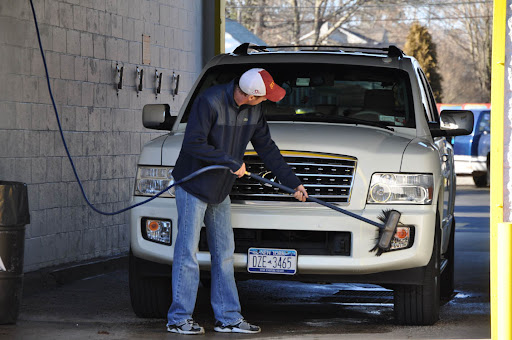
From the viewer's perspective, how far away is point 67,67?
10742 millimetres

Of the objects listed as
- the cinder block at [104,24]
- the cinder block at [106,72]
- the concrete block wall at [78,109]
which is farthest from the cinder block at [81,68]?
the cinder block at [104,24]

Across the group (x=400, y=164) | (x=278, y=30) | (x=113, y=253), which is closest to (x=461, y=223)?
(x=113, y=253)

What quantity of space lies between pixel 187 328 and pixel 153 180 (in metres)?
1.10

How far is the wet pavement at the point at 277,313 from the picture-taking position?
767 centimetres

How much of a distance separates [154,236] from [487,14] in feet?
188

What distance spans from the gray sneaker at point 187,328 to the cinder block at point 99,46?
178 inches

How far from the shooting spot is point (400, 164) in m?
7.59

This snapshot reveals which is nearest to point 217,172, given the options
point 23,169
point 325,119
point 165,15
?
point 325,119

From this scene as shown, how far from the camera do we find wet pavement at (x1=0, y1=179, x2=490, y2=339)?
767 cm

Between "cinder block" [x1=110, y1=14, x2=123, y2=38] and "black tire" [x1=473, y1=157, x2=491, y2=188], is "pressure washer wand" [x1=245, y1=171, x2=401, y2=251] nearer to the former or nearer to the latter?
"cinder block" [x1=110, y1=14, x2=123, y2=38]

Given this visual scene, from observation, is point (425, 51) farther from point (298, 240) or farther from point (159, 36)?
point (298, 240)

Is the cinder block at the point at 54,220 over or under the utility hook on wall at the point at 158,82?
under

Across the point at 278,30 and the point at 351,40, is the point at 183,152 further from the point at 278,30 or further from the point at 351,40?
the point at 351,40

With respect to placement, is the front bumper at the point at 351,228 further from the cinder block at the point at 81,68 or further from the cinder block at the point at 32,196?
the cinder block at the point at 81,68
